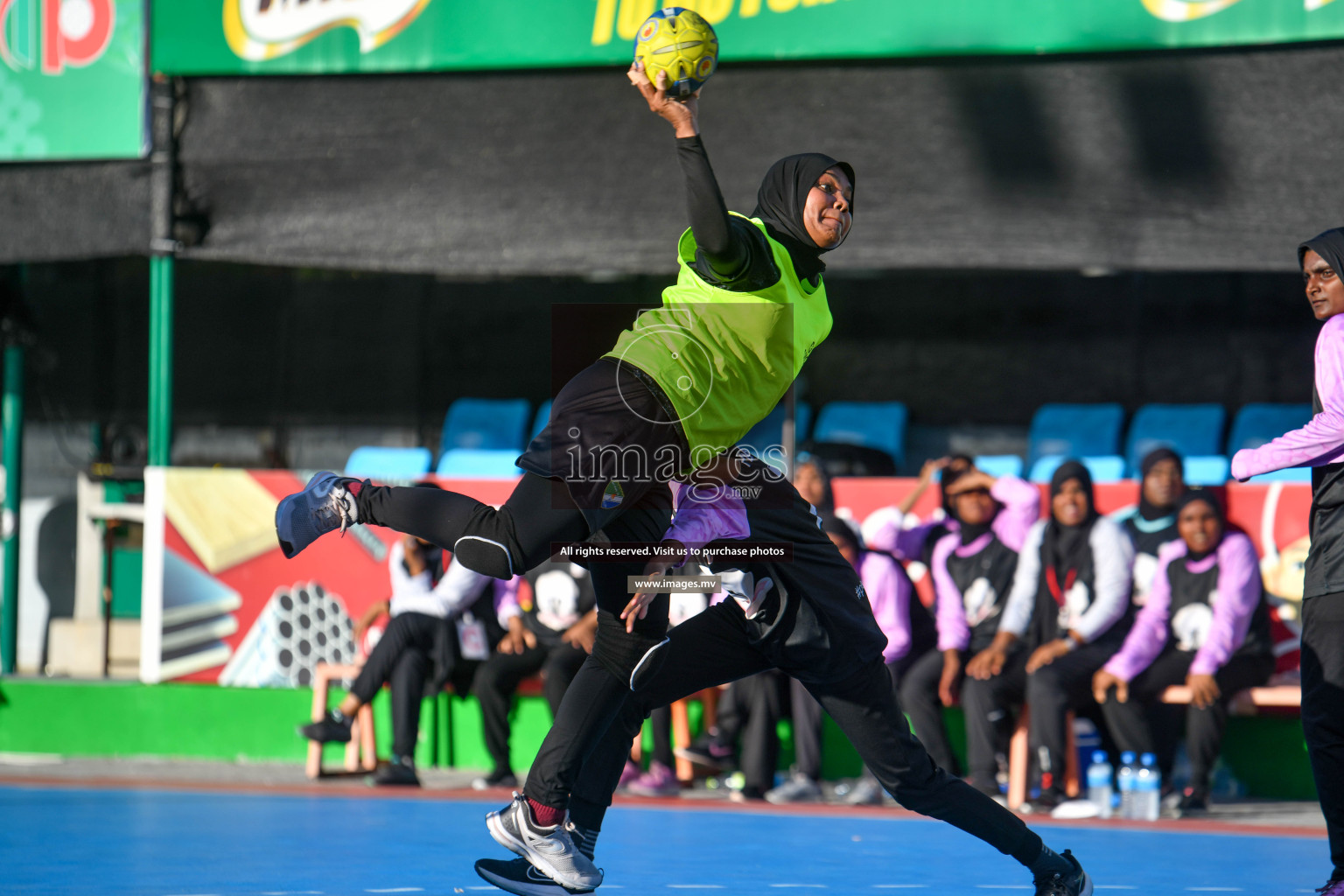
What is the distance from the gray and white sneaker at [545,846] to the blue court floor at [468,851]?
804 millimetres

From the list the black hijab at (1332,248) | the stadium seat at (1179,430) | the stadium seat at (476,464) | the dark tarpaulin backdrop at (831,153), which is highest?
the dark tarpaulin backdrop at (831,153)

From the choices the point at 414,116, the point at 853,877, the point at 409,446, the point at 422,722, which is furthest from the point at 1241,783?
the point at 409,446

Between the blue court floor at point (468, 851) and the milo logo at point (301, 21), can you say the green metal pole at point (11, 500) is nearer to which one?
the milo logo at point (301, 21)

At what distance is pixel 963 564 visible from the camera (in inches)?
332

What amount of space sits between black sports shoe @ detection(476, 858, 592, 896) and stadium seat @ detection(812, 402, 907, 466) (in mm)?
7481

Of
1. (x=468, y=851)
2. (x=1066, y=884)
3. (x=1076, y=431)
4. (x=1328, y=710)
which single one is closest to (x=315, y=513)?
(x=468, y=851)

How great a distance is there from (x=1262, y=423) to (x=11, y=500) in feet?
30.8

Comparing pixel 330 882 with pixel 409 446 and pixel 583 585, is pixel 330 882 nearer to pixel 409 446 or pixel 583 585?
pixel 583 585

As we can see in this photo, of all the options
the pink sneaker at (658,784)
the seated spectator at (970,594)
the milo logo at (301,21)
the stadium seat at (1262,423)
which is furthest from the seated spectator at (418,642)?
the stadium seat at (1262,423)

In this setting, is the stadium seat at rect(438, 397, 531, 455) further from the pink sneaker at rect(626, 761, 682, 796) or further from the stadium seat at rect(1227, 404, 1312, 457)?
the stadium seat at rect(1227, 404, 1312, 457)

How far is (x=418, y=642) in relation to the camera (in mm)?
8703

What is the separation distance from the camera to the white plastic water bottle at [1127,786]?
7.60 m

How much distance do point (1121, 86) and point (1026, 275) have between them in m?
3.82

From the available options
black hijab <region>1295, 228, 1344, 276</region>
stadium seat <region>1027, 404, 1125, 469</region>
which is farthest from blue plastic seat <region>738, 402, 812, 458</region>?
black hijab <region>1295, 228, 1344, 276</region>
